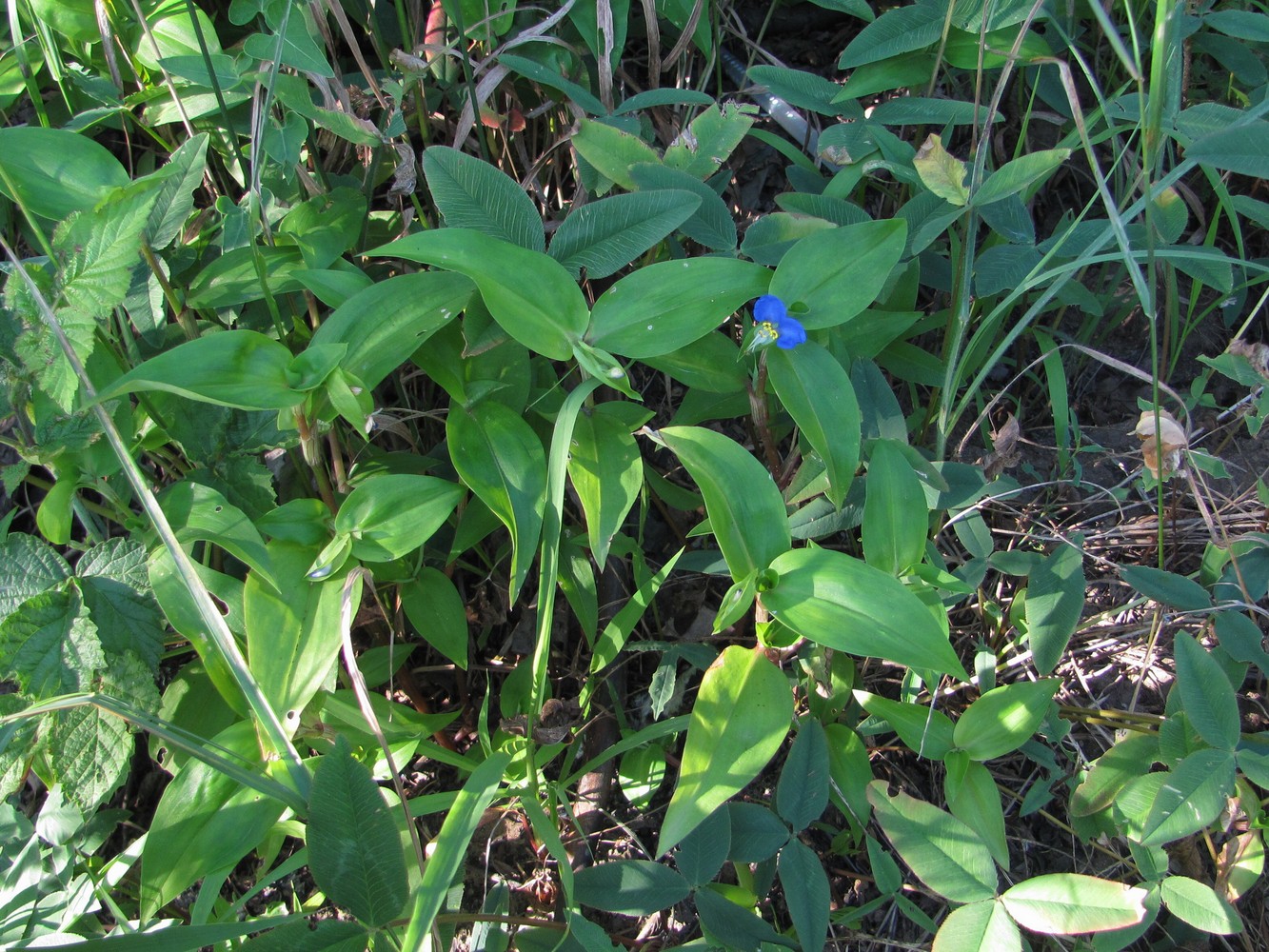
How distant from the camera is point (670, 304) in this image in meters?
1.32

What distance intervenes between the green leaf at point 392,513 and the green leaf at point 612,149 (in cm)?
55

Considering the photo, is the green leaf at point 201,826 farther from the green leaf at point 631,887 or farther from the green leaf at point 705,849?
the green leaf at point 705,849

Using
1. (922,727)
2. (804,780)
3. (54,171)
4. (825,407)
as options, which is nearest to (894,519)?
(825,407)

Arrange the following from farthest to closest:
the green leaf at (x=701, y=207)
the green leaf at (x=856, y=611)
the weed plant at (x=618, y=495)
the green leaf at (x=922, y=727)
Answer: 1. the green leaf at (x=701, y=207)
2. the green leaf at (x=922, y=727)
3. the weed plant at (x=618, y=495)
4. the green leaf at (x=856, y=611)

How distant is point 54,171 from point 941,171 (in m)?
1.36

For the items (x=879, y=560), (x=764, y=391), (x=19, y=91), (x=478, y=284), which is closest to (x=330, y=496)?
(x=478, y=284)

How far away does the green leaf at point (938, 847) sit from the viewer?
121 cm

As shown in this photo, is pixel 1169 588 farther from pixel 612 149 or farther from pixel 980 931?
pixel 612 149

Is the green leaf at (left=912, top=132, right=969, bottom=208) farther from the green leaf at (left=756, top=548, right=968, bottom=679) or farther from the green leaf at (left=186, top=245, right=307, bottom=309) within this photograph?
the green leaf at (left=186, top=245, right=307, bottom=309)

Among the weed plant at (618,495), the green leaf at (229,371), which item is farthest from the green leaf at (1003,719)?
the green leaf at (229,371)

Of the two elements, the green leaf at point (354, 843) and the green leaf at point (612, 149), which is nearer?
the green leaf at point (354, 843)

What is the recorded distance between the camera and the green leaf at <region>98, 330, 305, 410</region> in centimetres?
115

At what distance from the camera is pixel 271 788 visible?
1.15m

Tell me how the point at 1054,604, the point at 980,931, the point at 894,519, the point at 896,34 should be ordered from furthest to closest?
the point at 896,34, the point at 1054,604, the point at 894,519, the point at 980,931
